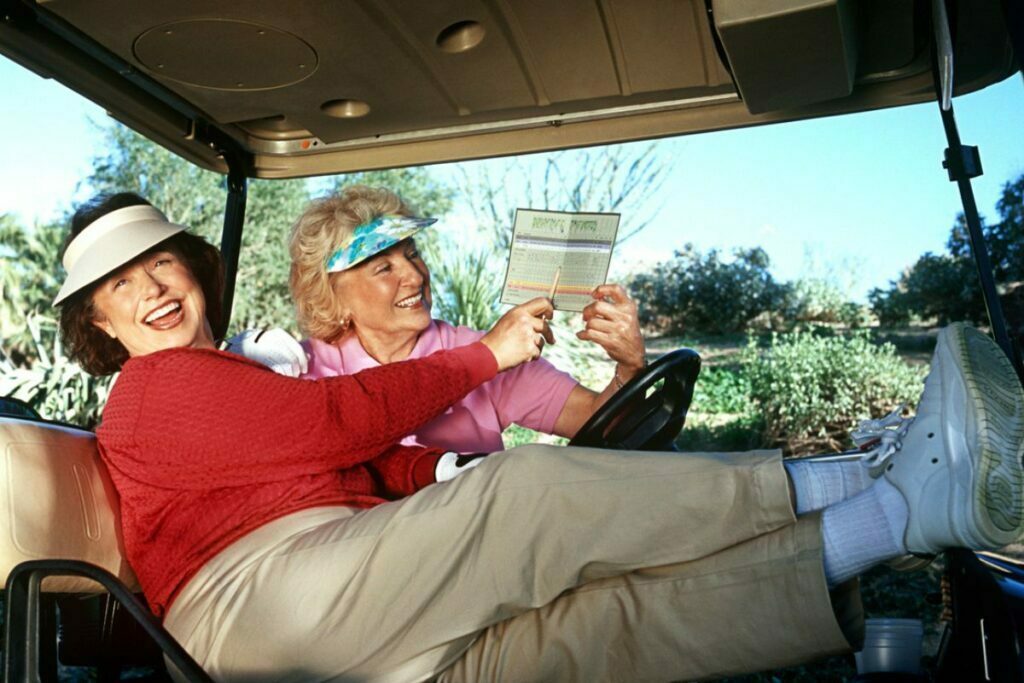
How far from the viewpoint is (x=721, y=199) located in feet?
30.3

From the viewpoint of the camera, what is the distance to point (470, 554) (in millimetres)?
1496

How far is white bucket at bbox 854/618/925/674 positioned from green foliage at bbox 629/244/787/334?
24.6 ft

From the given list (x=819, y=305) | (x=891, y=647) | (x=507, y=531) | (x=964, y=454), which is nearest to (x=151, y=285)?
(x=507, y=531)

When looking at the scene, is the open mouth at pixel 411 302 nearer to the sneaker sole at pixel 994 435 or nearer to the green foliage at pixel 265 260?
the sneaker sole at pixel 994 435

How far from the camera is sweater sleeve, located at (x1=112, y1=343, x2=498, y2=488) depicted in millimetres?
1677

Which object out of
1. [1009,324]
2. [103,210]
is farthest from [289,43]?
[1009,324]

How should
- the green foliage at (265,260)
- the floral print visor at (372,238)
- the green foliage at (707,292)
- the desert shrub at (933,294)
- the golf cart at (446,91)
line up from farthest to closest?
the green foliage at (707,292), the green foliage at (265,260), the desert shrub at (933,294), the floral print visor at (372,238), the golf cart at (446,91)

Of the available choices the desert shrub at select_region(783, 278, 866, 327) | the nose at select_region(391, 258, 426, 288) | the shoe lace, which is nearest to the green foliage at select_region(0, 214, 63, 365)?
the nose at select_region(391, 258, 426, 288)

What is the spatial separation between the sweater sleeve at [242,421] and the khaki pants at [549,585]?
168 millimetres

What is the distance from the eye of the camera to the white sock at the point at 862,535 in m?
1.38

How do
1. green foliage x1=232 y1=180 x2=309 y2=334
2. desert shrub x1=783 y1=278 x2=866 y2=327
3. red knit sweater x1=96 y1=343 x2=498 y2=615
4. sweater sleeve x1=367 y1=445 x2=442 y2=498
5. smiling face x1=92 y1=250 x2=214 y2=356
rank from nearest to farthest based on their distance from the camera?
red knit sweater x1=96 y1=343 x2=498 y2=615, smiling face x1=92 y1=250 x2=214 y2=356, sweater sleeve x1=367 y1=445 x2=442 y2=498, desert shrub x1=783 y1=278 x2=866 y2=327, green foliage x1=232 y1=180 x2=309 y2=334

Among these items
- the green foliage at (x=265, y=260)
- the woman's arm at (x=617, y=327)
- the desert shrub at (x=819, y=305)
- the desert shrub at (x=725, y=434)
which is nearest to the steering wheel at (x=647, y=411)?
the woman's arm at (x=617, y=327)

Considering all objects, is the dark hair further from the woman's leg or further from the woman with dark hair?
the woman's leg

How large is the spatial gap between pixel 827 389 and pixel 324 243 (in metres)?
6.16
